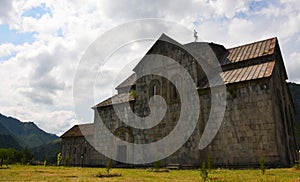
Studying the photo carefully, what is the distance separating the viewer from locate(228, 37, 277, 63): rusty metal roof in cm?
2004

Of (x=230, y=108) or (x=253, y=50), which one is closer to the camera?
(x=230, y=108)

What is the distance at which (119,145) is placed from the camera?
22406 mm

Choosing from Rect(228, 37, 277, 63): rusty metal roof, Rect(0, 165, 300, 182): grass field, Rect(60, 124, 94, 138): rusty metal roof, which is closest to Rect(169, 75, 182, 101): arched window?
Rect(228, 37, 277, 63): rusty metal roof

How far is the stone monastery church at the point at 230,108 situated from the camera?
16219 millimetres

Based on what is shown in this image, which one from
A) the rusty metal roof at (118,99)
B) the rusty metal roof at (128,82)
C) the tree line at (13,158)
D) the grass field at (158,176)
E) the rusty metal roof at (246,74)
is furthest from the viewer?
the rusty metal roof at (128,82)

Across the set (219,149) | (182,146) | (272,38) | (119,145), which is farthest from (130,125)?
(272,38)

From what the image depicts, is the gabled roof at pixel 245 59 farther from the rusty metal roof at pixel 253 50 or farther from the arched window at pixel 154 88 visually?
the arched window at pixel 154 88

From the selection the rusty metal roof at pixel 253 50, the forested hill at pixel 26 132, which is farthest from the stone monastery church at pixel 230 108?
the forested hill at pixel 26 132

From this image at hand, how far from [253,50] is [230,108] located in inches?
255

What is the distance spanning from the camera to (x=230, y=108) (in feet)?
57.5

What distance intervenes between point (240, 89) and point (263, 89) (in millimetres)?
1472

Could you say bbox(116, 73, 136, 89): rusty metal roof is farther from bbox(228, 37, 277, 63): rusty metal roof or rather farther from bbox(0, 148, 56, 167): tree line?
bbox(0, 148, 56, 167): tree line

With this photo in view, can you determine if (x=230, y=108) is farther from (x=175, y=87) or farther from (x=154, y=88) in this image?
(x=154, y=88)

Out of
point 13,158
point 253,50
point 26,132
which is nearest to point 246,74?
point 253,50
